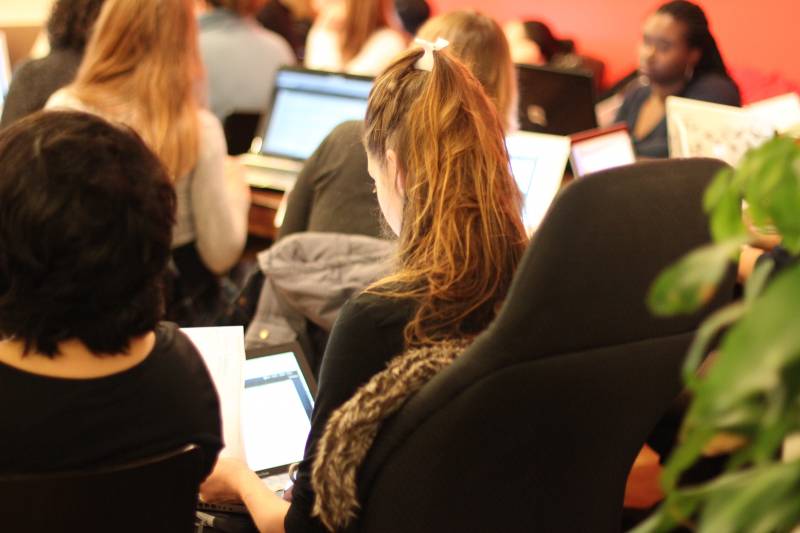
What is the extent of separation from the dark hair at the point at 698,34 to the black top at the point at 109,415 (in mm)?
2592

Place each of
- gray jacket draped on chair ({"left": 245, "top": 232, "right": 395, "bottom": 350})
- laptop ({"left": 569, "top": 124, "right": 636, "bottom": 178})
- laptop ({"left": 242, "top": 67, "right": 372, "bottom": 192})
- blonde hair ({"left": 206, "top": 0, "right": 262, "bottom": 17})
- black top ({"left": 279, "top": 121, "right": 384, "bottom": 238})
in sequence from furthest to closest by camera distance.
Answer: blonde hair ({"left": 206, "top": 0, "right": 262, "bottom": 17})
laptop ({"left": 242, "top": 67, "right": 372, "bottom": 192})
laptop ({"left": 569, "top": 124, "right": 636, "bottom": 178})
black top ({"left": 279, "top": 121, "right": 384, "bottom": 238})
gray jacket draped on chair ({"left": 245, "top": 232, "right": 395, "bottom": 350})

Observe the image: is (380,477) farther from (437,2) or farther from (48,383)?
(437,2)

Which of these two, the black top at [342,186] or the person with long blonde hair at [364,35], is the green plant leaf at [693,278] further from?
the person with long blonde hair at [364,35]

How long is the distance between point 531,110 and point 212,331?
1.96m

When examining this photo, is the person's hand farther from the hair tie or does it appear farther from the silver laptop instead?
the hair tie

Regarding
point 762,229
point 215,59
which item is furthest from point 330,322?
point 215,59

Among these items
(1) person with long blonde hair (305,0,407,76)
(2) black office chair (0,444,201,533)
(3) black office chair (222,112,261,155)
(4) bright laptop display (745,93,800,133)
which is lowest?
(3) black office chair (222,112,261,155)

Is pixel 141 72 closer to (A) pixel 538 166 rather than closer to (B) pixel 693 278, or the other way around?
(A) pixel 538 166

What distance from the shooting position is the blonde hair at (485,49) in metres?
2.33

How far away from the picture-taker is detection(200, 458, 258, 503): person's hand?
58.1 inches

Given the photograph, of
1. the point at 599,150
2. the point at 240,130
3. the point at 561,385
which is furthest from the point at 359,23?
Answer: the point at 561,385

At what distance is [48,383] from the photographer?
1.10m

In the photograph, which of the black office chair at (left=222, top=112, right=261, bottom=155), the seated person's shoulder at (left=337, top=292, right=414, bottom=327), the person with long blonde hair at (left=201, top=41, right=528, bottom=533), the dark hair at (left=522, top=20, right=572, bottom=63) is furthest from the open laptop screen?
the seated person's shoulder at (left=337, top=292, right=414, bottom=327)

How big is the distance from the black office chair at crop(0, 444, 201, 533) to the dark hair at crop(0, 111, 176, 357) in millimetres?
152
